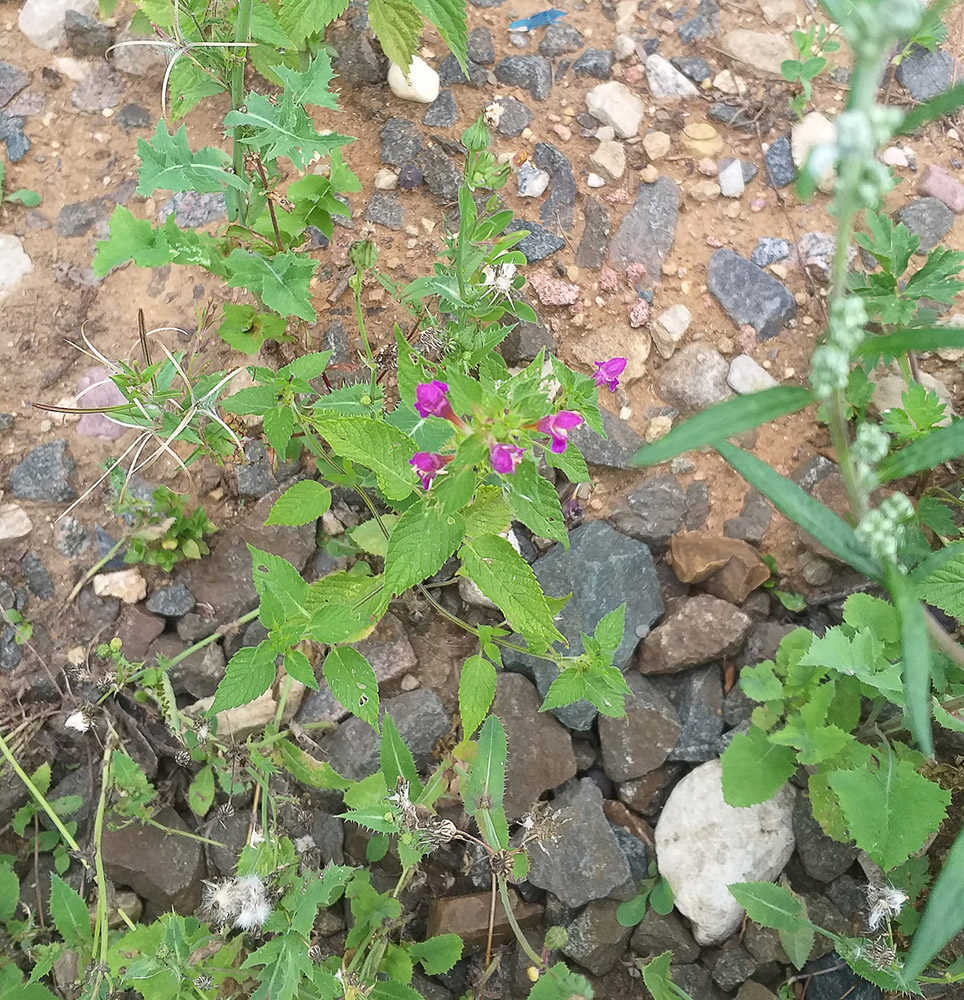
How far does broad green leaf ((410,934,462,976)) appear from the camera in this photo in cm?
236

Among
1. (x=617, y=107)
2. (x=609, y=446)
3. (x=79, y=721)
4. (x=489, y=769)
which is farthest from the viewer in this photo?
(x=617, y=107)

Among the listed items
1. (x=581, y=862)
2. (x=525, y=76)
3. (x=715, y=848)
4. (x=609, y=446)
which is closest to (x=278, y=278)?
(x=609, y=446)

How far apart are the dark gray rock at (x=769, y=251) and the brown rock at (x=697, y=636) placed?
4.36ft

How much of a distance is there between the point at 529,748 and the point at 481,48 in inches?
106

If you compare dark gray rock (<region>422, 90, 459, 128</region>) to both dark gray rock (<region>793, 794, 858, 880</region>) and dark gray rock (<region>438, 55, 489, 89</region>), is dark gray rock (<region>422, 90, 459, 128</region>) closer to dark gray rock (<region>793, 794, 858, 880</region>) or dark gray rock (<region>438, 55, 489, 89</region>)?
dark gray rock (<region>438, 55, 489, 89</region>)

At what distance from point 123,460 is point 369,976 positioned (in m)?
1.85

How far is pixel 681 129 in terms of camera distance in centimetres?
325

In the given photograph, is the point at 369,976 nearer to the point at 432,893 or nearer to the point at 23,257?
the point at 432,893

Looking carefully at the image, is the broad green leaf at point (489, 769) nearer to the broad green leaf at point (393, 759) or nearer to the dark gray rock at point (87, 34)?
the broad green leaf at point (393, 759)

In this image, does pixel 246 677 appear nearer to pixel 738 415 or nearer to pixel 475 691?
pixel 475 691

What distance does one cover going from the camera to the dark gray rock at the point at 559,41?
3301 mm

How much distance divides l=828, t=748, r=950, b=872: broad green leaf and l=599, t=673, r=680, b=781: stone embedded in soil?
Answer: 0.53m

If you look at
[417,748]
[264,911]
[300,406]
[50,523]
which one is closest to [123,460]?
[50,523]

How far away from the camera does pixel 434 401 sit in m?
1.79
